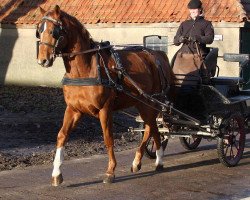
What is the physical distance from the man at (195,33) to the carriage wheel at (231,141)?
121 centimetres

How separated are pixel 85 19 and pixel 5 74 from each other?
4757 millimetres

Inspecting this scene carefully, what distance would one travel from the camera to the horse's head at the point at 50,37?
7.88 metres

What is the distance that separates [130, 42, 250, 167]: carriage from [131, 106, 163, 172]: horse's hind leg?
28cm

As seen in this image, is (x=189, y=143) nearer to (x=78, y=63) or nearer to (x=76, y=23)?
(x=78, y=63)

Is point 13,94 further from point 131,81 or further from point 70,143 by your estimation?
point 131,81

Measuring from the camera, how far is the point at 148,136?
9391 mm

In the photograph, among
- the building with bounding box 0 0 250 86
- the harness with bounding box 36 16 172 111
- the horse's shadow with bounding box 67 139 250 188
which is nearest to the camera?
the harness with bounding box 36 16 172 111

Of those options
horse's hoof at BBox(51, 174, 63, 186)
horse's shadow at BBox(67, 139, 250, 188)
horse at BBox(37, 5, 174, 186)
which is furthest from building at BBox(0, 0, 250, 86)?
horse's hoof at BBox(51, 174, 63, 186)

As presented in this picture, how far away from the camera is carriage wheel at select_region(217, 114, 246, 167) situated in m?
9.69

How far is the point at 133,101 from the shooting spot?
9.02 m

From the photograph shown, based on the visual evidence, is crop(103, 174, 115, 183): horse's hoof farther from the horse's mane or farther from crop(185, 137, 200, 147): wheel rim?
crop(185, 137, 200, 147): wheel rim

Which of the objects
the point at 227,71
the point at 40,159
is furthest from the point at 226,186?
the point at 227,71

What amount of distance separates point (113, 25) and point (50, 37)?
14860 mm

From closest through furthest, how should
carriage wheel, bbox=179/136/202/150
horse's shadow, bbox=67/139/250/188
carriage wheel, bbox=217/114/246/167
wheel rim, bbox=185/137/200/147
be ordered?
horse's shadow, bbox=67/139/250/188, carriage wheel, bbox=217/114/246/167, carriage wheel, bbox=179/136/202/150, wheel rim, bbox=185/137/200/147
